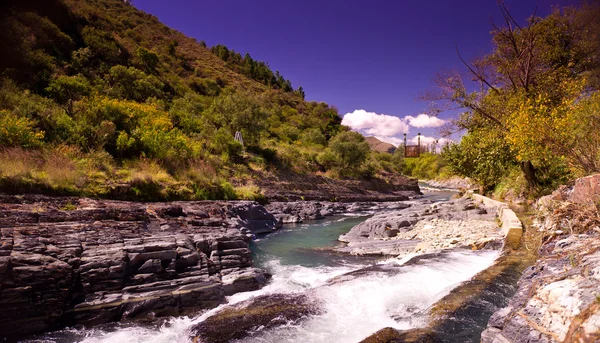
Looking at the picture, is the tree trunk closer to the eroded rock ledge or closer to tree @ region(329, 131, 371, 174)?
the eroded rock ledge

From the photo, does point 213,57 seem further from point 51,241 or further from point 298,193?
point 51,241

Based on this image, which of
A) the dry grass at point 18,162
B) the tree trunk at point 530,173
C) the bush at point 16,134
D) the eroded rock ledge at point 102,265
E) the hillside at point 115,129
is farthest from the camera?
the tree trunk at point 530,173

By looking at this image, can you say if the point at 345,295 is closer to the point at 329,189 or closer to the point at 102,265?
the point at 102,265

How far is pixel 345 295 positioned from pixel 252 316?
7.00 ft

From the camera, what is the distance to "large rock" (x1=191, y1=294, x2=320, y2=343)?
5.23 metres

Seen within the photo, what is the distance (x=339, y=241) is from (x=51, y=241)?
10.4m

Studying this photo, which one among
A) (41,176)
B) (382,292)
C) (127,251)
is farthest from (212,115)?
(382,292)

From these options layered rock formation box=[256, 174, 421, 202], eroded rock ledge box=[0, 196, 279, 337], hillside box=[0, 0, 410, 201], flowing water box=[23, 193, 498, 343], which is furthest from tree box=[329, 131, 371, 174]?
eroded rock ledge box=[0, 196, 279, 337]

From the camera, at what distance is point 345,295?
661 cm

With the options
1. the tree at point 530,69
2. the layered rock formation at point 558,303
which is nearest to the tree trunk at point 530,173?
the tree at point 530,69

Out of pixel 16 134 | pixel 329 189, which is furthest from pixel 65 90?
pixel 329 189

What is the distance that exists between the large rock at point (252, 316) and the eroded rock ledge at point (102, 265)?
34.5 inches

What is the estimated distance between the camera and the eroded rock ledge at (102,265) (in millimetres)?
5547

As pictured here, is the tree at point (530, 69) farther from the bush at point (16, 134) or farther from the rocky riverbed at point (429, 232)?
the bush at point (16, 134)
